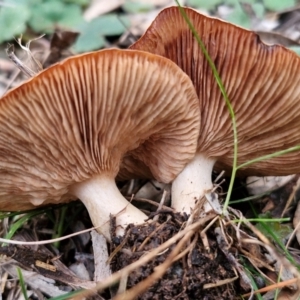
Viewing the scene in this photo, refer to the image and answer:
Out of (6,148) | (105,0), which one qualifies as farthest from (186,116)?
Answer: (105,0)

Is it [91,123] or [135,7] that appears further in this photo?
[135,7]

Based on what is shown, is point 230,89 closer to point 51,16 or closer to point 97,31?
point 97,31

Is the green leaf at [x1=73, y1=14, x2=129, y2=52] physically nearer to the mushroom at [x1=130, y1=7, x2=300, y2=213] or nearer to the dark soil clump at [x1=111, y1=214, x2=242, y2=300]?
the mushroom at [x1=130, y1=7, x2=300, y2=213]

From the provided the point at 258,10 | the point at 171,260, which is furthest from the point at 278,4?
the point at 171,260

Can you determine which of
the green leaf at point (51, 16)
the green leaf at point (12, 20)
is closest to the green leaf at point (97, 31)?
the green leaf at point (51, 16)

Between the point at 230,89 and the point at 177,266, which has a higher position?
the point at 230,89

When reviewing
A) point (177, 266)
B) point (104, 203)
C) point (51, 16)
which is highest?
point (51, 16)

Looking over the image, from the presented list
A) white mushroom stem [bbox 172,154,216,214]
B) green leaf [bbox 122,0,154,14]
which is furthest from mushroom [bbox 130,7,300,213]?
green leaf [bbox 122,0,154,14]

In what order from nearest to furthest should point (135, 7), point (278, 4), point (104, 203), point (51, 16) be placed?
point (104, 203)
point (278, 4)
point (51, 16)
point (135, 7)
